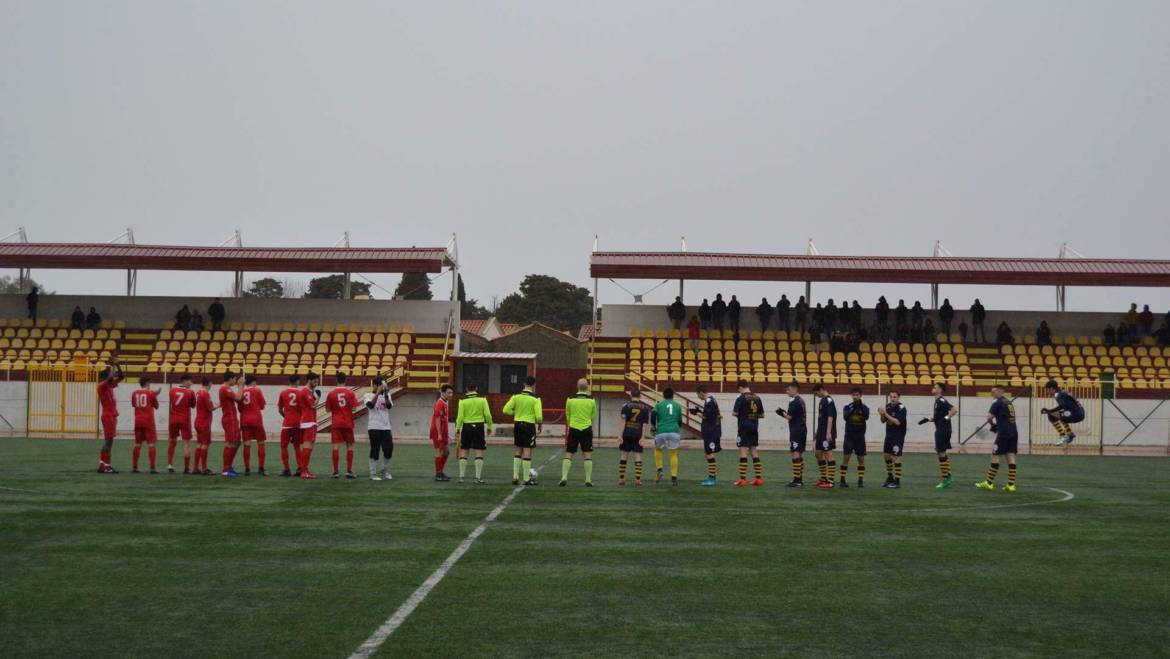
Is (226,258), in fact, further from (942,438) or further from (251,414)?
(942,438)

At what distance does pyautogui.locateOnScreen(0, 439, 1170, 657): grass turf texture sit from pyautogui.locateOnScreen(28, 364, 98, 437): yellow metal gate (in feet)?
74.7

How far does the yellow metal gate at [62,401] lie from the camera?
4053 cm

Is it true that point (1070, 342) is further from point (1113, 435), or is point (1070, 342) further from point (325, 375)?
point (325, 375)

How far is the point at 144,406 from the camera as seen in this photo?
867 inches

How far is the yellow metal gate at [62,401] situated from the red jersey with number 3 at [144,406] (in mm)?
20148

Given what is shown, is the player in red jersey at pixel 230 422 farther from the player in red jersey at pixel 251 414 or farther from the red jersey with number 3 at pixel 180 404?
the red jersey with number 3 at pixel 180 404

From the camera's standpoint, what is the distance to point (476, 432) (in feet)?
70.4

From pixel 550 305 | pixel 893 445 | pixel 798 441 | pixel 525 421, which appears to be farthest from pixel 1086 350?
pixel 550 305

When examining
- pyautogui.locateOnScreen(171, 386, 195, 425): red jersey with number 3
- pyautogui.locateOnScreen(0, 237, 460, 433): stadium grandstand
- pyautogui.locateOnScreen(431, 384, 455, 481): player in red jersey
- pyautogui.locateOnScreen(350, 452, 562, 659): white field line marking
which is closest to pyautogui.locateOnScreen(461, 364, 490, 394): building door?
pyautogui.locateOnScreen(0, 237, 460, 433): stadium grandstand

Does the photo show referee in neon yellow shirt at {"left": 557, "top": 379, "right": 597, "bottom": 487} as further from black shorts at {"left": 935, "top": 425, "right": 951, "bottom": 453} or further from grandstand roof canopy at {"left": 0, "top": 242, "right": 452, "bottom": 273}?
grandstand roof canopy at {"left": 0, "top": 242, "right": 452, "bottom": 273}

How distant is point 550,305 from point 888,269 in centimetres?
5701

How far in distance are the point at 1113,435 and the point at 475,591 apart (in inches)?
1439

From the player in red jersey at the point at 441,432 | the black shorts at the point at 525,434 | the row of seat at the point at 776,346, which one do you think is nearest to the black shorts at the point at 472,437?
the player in red jersey at the point at 441,432

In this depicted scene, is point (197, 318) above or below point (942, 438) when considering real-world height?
above
